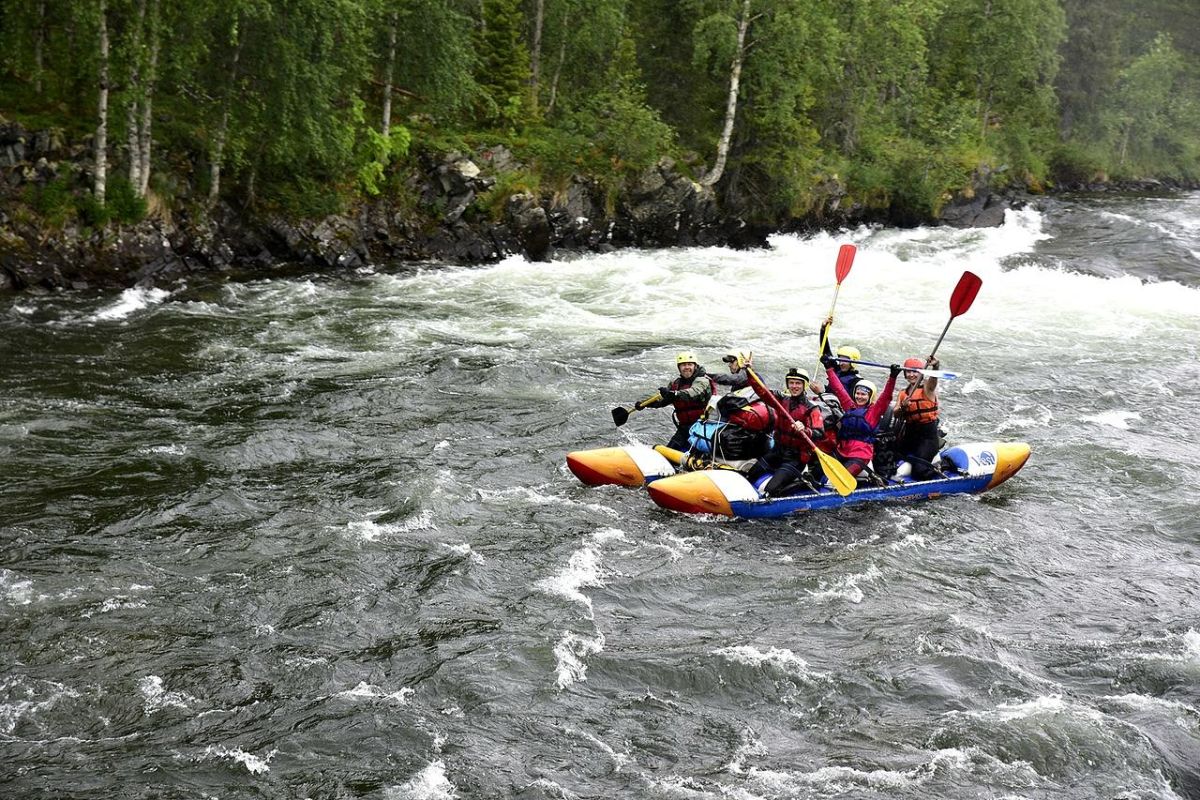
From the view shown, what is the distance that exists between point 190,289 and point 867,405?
10.7m

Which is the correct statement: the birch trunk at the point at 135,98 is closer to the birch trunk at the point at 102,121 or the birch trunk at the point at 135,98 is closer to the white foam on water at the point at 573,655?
the birch trunk at the point at 102,121

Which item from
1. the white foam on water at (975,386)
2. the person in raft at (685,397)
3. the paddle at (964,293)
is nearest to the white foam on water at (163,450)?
the person in raft at (685,397)

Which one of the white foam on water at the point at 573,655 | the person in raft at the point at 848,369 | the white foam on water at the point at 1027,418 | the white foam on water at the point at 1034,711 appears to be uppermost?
the person in raft at the point at 848,369

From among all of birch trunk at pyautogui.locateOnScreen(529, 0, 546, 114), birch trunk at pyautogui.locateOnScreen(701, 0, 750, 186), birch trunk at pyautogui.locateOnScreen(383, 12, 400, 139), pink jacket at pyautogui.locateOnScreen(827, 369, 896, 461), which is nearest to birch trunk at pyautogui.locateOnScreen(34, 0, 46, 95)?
birch trunk at pyautogui.locateOnScreen(383, 12, 400, 139)

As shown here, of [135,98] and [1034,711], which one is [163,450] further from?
[1034,711]

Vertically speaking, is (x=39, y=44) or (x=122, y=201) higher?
(x=39, y=44)

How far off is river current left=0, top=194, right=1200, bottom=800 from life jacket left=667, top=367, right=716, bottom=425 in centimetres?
108

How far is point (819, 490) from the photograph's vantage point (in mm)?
10508

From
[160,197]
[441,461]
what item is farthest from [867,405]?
[160,197]

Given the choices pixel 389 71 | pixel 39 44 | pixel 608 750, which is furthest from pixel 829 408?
pixel 39 44

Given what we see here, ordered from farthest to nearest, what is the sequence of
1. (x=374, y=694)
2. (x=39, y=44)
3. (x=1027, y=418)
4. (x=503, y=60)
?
1. (x=503, y=60)
2. (x=39, y=44)
3. (x=1027, y=418)
4. (x=374, y=694)

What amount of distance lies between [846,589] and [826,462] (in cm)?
161

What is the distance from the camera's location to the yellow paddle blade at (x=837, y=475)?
10.3 metres

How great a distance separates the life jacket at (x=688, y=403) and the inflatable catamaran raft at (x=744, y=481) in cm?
37
